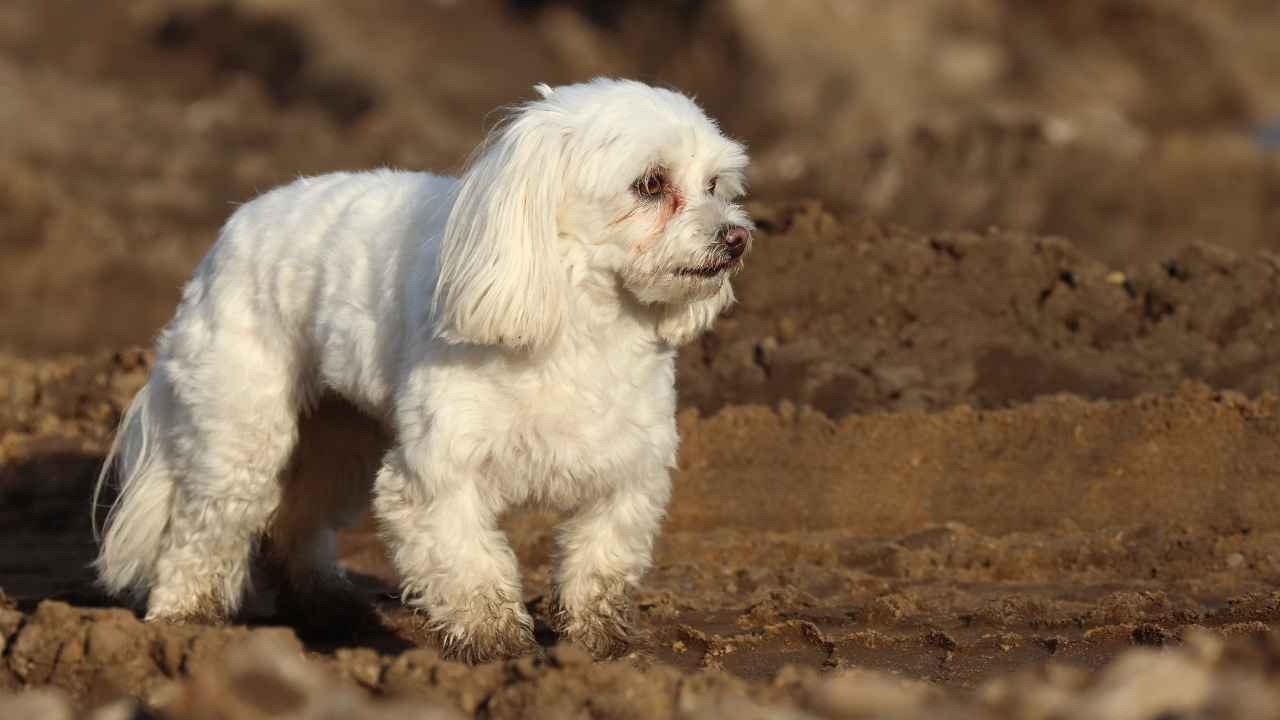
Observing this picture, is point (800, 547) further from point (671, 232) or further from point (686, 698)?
point (686, 698)

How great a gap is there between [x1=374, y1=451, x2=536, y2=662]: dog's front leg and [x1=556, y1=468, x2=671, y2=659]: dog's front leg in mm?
329

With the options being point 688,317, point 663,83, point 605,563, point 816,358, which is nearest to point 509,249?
point 688,317

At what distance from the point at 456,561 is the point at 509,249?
1170 millimetres

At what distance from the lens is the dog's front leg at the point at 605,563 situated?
21.9ft

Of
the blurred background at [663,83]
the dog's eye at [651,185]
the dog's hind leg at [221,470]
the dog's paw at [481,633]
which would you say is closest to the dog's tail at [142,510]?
the dog's hind leg at [221,470]

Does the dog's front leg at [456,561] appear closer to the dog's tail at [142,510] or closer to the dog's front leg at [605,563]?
the dog's front leg at [605,563]

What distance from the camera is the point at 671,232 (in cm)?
618

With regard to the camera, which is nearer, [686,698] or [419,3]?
[686,698]

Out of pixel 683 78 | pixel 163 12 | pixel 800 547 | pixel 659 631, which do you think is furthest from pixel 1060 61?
pixel 659 631

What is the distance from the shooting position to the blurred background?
2020 cm

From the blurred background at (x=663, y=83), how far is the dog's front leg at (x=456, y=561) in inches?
500

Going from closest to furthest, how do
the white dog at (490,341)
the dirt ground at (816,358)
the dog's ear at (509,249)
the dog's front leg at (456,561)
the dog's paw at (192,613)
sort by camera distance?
the dirt ground at (816,358)
the dog's ear at (509,249)
the white dog at (490,341)
the dog's front leg at (456,561)
the dog's paw at (192,613)

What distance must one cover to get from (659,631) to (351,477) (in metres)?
1.58

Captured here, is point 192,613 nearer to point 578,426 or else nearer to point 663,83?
point 578,426
